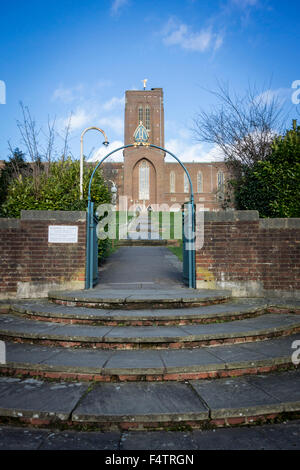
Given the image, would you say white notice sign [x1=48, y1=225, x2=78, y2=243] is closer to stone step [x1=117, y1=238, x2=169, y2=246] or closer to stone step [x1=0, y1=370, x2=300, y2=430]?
stone step [x1=0, y1=370, x2=300, y2=430]

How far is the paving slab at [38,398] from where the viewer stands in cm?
248

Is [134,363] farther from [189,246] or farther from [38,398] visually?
[189,246]

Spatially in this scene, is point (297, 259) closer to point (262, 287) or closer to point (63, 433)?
point (262, 287)

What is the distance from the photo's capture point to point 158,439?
2.29 m

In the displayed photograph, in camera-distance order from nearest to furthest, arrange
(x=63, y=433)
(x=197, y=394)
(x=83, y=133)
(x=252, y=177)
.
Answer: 1. (x=63, y=433)
2. (x=197, y=394)
3. (x=252, y=177)
4. (x=83, y=133)

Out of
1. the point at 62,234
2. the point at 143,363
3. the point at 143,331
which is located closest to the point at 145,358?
the point at 143,363

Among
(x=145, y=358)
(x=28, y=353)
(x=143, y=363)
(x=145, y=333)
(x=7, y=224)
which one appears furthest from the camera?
(x=7, y=224)

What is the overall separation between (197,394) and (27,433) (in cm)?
148

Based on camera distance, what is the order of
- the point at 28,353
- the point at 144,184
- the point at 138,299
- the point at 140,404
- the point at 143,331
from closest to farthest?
the point at 140,404
the point at 28,353
the point at 143,331
the point at 138,299
the point at 144,184

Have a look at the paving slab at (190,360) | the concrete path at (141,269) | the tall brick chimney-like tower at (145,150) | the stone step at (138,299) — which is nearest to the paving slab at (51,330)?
the stone step at (138,299)

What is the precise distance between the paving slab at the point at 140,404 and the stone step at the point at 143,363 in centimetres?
13

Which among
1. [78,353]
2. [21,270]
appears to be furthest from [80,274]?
[78,353]

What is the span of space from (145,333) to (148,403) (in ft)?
4.72

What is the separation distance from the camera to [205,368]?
317 centimetres
